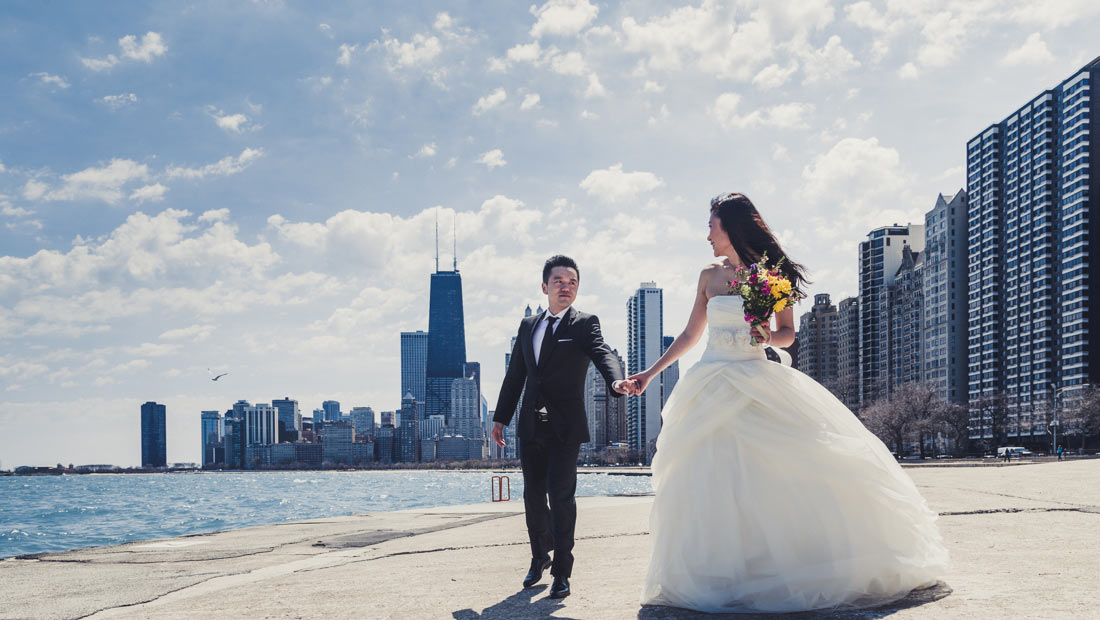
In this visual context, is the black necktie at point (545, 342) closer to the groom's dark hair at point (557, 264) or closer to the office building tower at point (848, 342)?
the groom's dark hair at point (557, 264)

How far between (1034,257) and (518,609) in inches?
5143

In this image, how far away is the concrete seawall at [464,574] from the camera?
442 centimetres

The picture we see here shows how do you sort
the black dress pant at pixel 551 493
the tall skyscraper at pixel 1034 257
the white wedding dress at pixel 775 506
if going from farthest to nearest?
the tall skyscraper at pixel 1034 257 < the black dress pant at pixel 551 493 < the white wedding dress at pixel 775 506

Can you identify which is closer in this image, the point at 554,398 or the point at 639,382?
the point at 639,382

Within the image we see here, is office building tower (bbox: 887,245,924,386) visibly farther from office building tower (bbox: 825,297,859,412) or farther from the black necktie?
the black necktie

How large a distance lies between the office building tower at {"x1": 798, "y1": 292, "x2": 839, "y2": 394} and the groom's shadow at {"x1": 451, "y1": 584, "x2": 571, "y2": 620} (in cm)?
16531

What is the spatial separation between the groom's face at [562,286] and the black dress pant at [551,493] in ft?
2.81

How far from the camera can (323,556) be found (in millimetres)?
9102

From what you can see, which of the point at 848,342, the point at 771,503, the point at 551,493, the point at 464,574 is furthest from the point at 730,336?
the point at 848,342

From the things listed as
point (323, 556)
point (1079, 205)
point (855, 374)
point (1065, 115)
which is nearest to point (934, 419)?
point (1079, 205)

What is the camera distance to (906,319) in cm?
14125

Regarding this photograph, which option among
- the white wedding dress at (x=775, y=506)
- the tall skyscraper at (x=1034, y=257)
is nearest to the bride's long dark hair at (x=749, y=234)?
the white wedding dress at (x=775, y=506)

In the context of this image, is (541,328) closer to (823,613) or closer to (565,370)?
(565,370)

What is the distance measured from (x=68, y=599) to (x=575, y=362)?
14.0 feet
